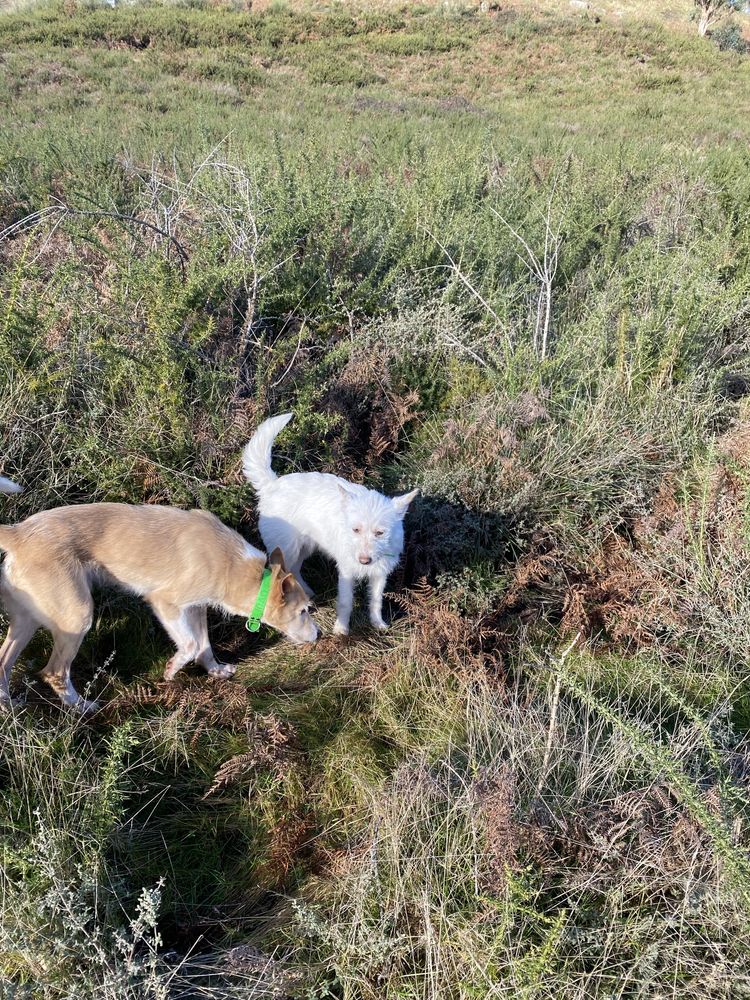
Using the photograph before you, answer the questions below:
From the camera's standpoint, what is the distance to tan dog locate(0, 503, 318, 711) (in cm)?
295

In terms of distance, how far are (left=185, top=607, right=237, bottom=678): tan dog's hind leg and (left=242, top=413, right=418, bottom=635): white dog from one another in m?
0.70

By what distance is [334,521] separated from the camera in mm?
3643

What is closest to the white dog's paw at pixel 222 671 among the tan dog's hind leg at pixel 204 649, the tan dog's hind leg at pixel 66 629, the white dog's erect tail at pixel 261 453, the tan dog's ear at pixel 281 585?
the tan dog's hind leg at pixel 204 649

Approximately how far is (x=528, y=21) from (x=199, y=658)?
40.0 meters

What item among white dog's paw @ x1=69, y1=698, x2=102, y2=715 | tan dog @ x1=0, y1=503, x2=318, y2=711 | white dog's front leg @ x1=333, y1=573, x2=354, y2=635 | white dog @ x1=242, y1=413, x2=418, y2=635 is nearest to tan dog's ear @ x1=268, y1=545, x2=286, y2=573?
tan dog @ x1=0, y1=503, x2=318, y2=711

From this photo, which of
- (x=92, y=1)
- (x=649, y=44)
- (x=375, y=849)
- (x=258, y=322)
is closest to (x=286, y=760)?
(x=375, y=849)

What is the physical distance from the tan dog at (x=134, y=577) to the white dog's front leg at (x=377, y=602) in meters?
0.48

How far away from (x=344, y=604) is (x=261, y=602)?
0.62 m

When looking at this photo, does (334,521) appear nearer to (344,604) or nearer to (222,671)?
(344,604)

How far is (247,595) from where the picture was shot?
3.37 meters

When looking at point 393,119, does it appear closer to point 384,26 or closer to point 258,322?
point 258,322

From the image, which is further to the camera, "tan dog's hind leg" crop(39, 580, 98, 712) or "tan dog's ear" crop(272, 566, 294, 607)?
"tan dog's ear" crop(272, 566, 294, 607)

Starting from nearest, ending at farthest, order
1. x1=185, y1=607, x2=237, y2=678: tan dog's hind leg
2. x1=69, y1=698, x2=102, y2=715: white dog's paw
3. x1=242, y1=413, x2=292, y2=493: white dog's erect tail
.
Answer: x1=69, y1=698, x2=102, y2=715: white dog's paw < x1=185, y1=607, x2=237, y2=678: tan dog's hind leg < x1=242, y1=413, x2=292, y2=493: white dog's erect tail

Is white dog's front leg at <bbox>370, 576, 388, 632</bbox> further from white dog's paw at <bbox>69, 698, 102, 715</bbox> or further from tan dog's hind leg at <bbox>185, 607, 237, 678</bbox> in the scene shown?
white dog's paw at <bbox>69, 698, 102, 715</bbox>
